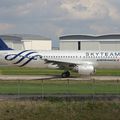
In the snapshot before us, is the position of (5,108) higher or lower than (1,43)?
lower

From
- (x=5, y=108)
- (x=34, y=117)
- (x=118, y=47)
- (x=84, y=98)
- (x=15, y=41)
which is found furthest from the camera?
(x=15, y=41)

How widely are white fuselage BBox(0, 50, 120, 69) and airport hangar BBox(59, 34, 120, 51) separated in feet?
157

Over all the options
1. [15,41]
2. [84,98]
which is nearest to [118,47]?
[15,41]

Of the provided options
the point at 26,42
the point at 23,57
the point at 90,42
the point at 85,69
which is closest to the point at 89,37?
the point at 90,42

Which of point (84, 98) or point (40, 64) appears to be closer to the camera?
point (84, 98)

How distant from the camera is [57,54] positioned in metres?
56.6

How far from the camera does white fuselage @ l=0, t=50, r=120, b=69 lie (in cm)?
5522

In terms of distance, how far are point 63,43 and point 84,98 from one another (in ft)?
280

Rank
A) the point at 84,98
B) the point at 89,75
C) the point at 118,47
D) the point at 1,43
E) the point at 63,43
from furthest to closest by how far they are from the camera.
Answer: the point at 63,43 < the point at 118,47 < the point at 1,43 < the point at 89,75 < the point at 84,98

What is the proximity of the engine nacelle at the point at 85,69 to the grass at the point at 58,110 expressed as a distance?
24.7 meters

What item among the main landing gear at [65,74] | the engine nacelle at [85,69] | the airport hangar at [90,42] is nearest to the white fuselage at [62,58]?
the main landing gear at [65,74]

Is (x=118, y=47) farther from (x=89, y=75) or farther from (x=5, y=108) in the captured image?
(x=5, y=108)

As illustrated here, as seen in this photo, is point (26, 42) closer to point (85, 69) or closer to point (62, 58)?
point (62, 58)

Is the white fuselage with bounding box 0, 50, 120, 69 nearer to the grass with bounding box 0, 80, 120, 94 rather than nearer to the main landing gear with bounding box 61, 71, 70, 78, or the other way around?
the main landing gear with bounding box 61, 71, 70, 78
